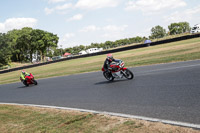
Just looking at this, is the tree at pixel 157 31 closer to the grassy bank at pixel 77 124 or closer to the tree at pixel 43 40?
the tree at pixel 43 40

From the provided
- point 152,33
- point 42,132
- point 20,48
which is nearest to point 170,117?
point 42,132

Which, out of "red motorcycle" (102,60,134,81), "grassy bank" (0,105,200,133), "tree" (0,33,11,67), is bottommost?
"grassy bank" (0,105,200,133)

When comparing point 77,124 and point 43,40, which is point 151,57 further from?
point 43,40

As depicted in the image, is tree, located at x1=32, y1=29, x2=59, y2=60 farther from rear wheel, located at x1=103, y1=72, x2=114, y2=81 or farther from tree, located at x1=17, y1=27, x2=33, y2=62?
rear wheel, located at x1=103, y1=72, x2=114, y2=81

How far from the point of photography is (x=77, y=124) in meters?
5.77

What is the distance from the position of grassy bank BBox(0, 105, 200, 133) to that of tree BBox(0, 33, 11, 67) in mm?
68971

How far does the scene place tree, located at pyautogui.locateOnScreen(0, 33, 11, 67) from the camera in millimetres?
71338

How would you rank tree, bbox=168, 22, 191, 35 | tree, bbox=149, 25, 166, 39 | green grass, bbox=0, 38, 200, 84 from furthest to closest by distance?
tree, bbox=168, 22, 191, 35
tree, bbox=149, 25, 166, 39
green grass, bbox=0, 38, 200, 84

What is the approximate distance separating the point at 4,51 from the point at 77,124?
245 feet

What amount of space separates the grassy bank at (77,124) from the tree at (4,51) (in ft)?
226

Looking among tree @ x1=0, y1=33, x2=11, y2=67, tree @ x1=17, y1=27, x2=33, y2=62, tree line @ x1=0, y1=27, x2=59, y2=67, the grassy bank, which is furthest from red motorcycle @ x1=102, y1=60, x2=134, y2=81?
tree @ x1=17, y1=27, x2=33, y2=62

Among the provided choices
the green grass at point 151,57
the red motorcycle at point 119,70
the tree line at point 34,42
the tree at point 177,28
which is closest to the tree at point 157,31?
the tree at point 177,28

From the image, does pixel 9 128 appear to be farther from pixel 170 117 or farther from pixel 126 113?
pixel 170 117

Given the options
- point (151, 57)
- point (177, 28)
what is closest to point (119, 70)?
point (151, 57)
